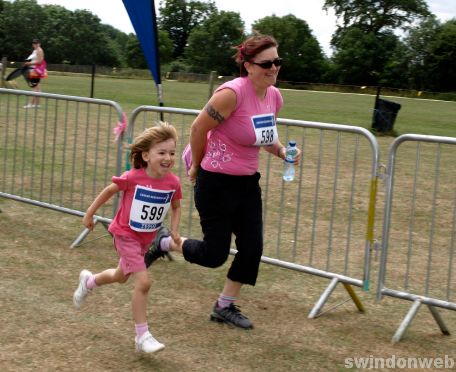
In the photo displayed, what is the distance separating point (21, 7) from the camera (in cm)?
9231

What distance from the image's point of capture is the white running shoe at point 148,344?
4004 mm

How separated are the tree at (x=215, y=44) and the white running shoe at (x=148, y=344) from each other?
71.3 metres

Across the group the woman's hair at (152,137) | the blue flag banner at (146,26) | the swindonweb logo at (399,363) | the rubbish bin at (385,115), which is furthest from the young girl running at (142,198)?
the rubbish bin at (385,115)

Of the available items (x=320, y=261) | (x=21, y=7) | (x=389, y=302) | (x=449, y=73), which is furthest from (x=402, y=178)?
(x=21, y=7)

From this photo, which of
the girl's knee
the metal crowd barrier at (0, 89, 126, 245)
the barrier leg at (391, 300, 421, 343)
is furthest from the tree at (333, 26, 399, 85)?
the girl's knee

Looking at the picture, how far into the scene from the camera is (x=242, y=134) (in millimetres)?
4375

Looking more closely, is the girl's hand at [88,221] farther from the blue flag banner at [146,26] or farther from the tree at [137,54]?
the tree at [137,54]

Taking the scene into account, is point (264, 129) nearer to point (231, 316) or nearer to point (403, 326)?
point (231, 316)

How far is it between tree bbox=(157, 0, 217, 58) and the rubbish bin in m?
86.6

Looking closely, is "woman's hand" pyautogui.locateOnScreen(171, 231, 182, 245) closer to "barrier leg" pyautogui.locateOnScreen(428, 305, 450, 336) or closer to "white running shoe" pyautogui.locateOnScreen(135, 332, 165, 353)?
"white running shoe" pyautogui.locateOnScreen(135, 332, 165, 353)

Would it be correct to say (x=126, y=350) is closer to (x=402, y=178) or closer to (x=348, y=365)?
(x=348, y=365)

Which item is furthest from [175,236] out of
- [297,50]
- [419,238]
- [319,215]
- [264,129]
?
[297,50]

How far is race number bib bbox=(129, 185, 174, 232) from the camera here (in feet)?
14.2

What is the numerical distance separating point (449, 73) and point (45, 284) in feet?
180
